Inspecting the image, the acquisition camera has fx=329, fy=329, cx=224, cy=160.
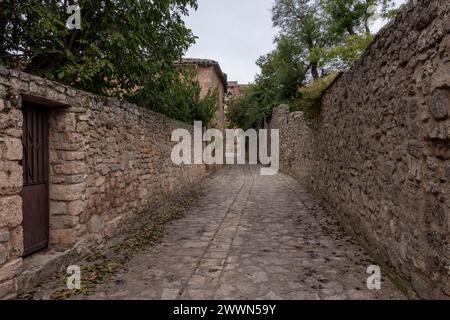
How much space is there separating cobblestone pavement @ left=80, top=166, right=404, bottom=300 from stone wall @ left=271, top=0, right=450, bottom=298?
1.42 ft

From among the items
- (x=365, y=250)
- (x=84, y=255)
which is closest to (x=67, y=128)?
(x=84, y=255)

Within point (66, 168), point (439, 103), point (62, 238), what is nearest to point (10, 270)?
point (62, 238)

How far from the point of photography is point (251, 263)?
153 inches

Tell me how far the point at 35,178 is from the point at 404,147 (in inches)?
155

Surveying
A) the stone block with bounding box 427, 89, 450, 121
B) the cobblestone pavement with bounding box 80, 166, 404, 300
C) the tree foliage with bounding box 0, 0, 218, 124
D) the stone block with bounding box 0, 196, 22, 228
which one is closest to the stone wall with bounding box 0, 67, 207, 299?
the stone block with bounding box 0, 196, 22, 228

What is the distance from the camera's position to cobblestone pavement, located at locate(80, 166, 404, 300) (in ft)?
10.1

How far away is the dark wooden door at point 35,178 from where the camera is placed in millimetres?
3539

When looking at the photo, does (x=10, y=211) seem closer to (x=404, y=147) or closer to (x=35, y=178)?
(x=35, y=178)

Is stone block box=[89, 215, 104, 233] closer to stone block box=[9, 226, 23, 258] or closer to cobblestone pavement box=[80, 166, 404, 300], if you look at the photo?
cobblestone pavement box=[80, 166, 404, 300]

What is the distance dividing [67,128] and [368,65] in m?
3.88

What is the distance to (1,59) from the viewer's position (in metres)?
5.84

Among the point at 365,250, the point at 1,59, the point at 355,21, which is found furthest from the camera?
the point at 355,21

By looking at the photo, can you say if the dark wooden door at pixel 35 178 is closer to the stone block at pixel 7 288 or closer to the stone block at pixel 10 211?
the stone block at pixel 10 211
